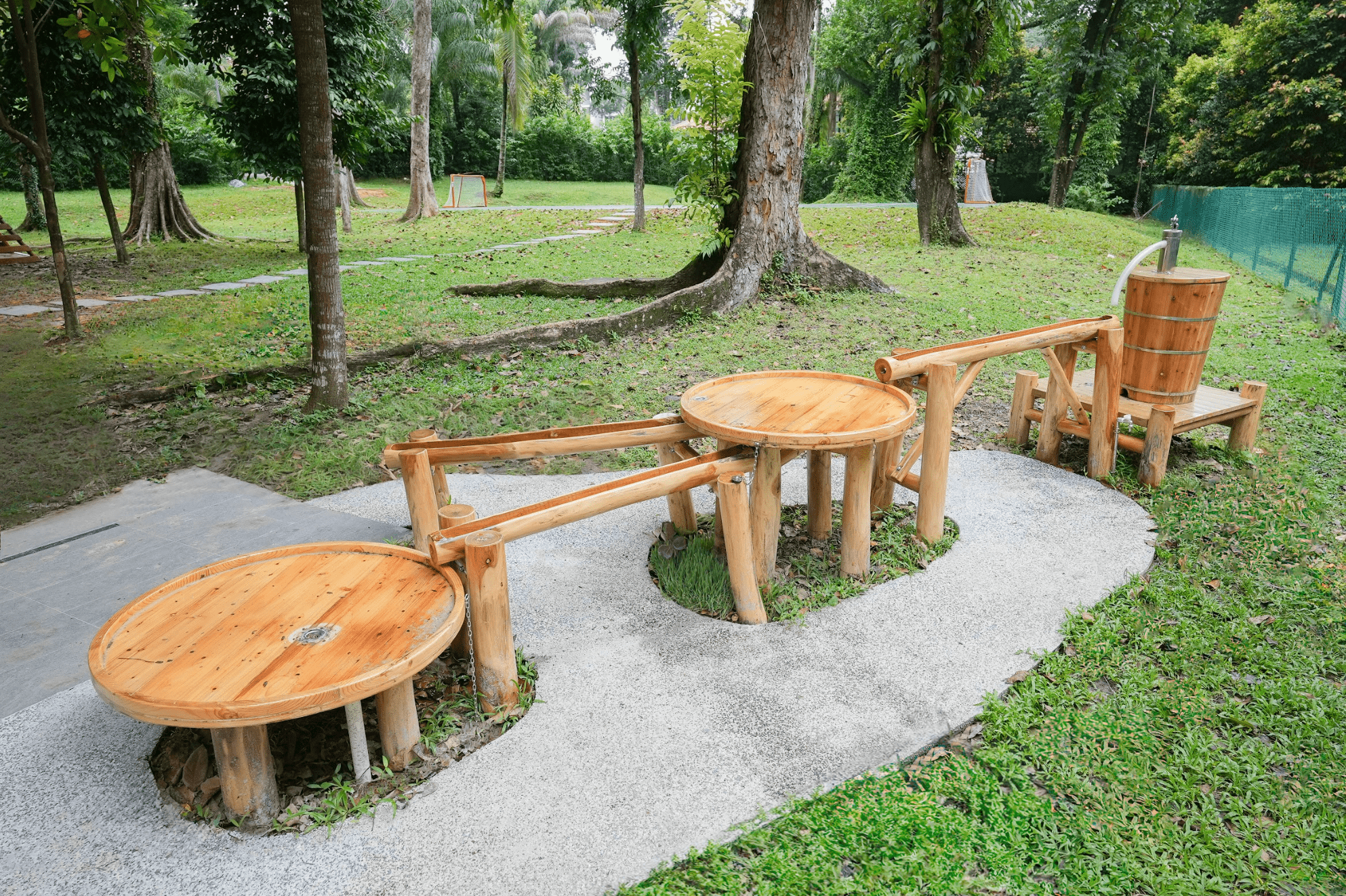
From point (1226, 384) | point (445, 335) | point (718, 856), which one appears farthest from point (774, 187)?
point (718, 856)

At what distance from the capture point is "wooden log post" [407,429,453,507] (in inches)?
145

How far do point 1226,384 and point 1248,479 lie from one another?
98.5 inches

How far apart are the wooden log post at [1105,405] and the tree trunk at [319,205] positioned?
5.29 metres

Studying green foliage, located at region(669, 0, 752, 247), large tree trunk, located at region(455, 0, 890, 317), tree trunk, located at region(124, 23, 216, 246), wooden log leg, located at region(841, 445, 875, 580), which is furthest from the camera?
tree trunk, located at region(124, 23, 216, 246)

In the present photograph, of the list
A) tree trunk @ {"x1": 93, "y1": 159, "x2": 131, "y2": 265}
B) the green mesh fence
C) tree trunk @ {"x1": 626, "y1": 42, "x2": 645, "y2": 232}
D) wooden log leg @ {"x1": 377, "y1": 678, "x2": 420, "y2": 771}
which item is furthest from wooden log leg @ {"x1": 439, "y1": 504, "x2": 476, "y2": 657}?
tree trunk @ {"x1": 626, "y1": 42, "x2": 645, "y2": 232}

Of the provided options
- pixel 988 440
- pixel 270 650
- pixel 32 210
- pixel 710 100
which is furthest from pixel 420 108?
pixel 270 650

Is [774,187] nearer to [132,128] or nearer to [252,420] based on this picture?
[252,420]

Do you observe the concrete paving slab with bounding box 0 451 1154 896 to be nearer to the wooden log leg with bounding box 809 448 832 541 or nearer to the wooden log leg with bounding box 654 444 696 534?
the wooden log leg with bounding box 654 444 696 534

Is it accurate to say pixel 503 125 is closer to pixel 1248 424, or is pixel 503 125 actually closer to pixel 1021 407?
pixel 1021 407

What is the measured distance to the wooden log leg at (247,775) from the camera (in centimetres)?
239

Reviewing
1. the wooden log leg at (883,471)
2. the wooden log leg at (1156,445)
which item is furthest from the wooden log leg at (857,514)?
the wooden log leg at (1156,445)

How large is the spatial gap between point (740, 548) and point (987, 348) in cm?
207

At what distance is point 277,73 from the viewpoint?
1162 centimetres

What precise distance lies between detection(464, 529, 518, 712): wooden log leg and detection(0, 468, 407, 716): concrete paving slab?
1.71m
